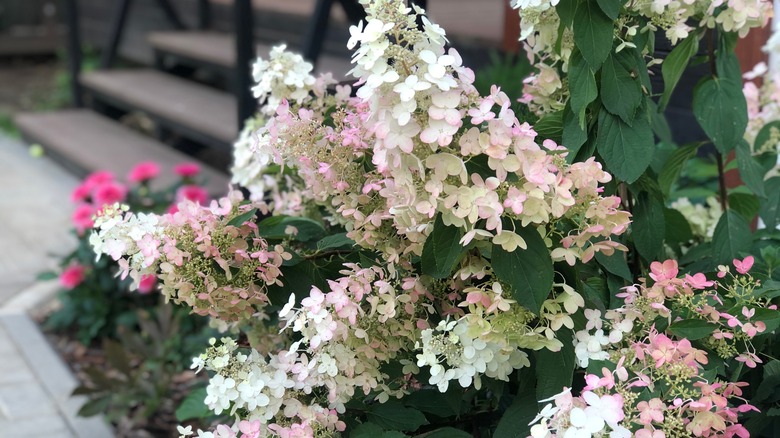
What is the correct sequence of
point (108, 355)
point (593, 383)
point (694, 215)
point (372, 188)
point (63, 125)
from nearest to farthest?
1. point (593, 383)
2. point (372, 188)
3. point (694, 215)
4. point (108, 355)
5. point (63, 125)

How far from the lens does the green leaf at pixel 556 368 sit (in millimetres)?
1261

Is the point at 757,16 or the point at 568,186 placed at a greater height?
the point at 757,16

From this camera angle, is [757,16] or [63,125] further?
[63,125]

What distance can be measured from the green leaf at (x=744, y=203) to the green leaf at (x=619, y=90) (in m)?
0.54

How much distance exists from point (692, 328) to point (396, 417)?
17.1 inches

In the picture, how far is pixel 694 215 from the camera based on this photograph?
1936 millimetres

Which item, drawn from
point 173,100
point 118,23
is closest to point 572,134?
point 173,100

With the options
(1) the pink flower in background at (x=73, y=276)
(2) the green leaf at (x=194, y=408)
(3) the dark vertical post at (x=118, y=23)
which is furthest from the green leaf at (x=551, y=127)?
(3) the dark vertical post at (x=118, y=23)

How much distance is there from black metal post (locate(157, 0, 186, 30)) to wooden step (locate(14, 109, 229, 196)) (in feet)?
2.74

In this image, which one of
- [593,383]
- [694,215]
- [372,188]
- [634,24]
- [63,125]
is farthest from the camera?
[63,125]

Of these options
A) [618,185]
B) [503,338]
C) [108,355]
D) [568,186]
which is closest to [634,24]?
[618,185]

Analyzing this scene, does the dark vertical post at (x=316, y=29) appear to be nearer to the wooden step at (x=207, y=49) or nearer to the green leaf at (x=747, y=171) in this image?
the wooden step at (x=207, y=49)

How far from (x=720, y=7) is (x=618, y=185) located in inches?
13.8

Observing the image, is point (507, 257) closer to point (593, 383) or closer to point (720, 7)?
point (593, 383)
